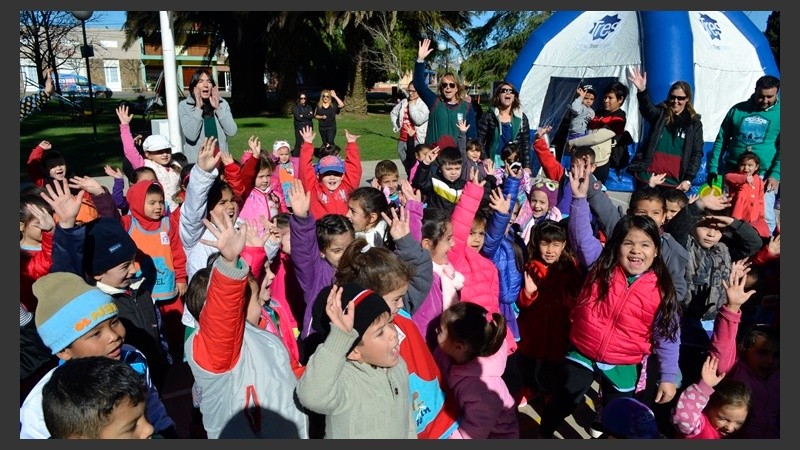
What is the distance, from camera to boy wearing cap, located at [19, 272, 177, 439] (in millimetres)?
2377

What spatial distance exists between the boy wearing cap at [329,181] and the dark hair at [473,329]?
2.51m

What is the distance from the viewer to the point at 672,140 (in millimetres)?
5652

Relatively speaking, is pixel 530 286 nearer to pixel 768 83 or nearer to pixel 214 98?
pixel 768 83

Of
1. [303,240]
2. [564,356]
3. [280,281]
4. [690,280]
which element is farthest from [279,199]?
[690,280]

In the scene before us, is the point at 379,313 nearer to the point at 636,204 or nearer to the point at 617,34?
the point at 636,204

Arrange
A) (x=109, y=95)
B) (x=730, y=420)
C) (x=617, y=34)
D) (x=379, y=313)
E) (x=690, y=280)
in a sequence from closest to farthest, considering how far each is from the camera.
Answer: (x=379, y=313)
(x=730, y=420)
(x=690, y=280)
(x=617, y=34)
(x=109, y=95)

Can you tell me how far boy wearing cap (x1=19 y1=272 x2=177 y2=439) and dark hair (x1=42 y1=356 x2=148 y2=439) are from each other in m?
0.35

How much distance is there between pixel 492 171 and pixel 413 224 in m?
3.00

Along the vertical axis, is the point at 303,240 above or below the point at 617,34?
below

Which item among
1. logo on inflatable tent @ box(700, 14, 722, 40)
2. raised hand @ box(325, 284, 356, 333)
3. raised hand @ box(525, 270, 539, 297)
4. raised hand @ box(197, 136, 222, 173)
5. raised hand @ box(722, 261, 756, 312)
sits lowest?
raised hand @ box(525, 270, 539, 297)

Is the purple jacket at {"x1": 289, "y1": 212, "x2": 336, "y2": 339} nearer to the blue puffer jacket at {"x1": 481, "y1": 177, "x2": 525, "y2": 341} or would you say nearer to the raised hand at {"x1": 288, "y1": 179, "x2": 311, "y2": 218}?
the raised hand at {"x1": 288, "y1": 179, "x2": 311, "y2": 218}

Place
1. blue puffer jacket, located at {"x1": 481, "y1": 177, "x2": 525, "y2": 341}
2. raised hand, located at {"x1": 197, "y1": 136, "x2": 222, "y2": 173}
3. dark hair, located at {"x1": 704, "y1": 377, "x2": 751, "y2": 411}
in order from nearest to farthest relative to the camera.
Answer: dark hair, located at {"x1": 704, "y1": 377, "x2": 751, "y2": 411}, raised hand, located at {"x1": 197, "y1": 136, "x2": 222, "y2": 173}, blue puffer jacket, located at {"x1": 481, "y1": 177, "x2": 525, "y2": 341}

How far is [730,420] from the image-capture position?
2771 mm

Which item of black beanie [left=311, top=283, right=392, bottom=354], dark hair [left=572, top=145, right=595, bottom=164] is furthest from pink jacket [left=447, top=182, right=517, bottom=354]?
black beanie [left=311, top=283, right=392, bottom=354]
